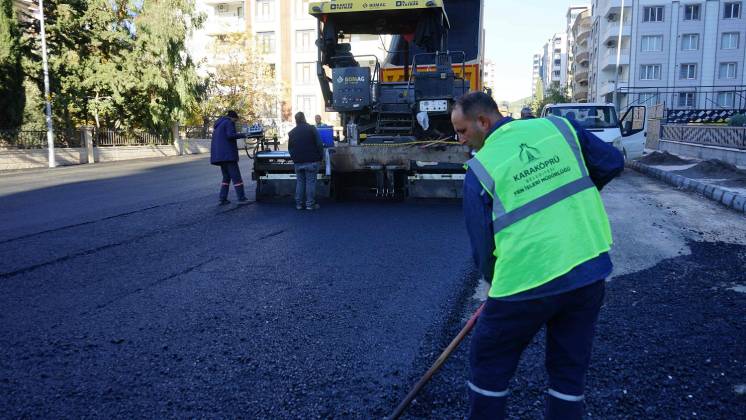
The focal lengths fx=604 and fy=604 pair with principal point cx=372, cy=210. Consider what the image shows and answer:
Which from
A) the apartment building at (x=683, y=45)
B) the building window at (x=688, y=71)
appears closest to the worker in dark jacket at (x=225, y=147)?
the apartment building at (x=683, y=45)

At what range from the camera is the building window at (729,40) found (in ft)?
172

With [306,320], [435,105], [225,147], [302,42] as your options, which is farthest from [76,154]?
[302,42]

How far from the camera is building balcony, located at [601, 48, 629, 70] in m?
55.7

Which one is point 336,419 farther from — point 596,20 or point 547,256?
point 596,20

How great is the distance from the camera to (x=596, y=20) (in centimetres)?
7131

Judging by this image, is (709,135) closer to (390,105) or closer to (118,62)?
(390,105)

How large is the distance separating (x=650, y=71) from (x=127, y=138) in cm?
4577

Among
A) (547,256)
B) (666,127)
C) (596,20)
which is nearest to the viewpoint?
(547,256)

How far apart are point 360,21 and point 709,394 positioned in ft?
27.9

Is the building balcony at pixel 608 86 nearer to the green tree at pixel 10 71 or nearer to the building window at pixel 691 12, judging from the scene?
the building window at pixel 691 12

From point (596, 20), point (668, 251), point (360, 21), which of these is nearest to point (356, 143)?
point (360, 21)

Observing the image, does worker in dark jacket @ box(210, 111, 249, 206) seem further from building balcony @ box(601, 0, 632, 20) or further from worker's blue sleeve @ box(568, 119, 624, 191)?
building balcony @ box(601, 0, 632, 20)

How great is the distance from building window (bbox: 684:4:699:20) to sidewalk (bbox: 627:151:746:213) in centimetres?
4071

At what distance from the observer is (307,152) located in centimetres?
999
